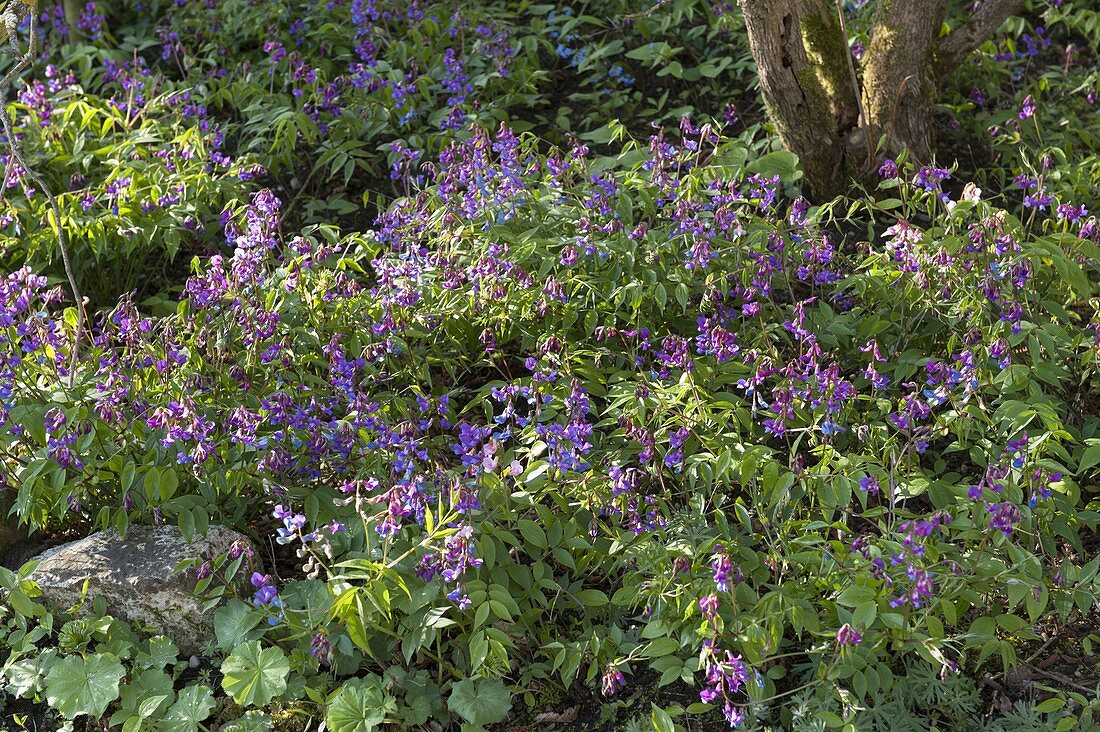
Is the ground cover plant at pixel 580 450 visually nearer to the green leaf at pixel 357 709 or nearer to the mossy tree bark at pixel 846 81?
the green leaf at pixel 357 709

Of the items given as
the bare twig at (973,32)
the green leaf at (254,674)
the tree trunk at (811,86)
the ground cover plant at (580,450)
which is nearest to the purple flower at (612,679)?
the ground cover plant at (580,450)

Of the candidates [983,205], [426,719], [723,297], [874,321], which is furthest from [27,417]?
[983,205]

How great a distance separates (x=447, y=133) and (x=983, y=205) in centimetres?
222

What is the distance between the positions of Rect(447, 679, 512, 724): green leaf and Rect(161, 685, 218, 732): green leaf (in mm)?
633

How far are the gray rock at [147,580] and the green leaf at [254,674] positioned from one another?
0.28m

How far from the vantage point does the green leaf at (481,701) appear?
9.07ft

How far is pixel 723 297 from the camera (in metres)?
3.60

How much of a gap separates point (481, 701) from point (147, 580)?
3.28 feet

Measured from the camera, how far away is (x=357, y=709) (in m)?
2.73

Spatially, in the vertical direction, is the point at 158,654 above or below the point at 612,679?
above

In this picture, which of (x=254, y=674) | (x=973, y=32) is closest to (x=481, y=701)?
(x=254, y=674)

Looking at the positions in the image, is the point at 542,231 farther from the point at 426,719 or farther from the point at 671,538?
the point at 426,719

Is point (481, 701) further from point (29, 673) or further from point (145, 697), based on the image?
point (29, 673)

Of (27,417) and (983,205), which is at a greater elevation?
(27,417)
